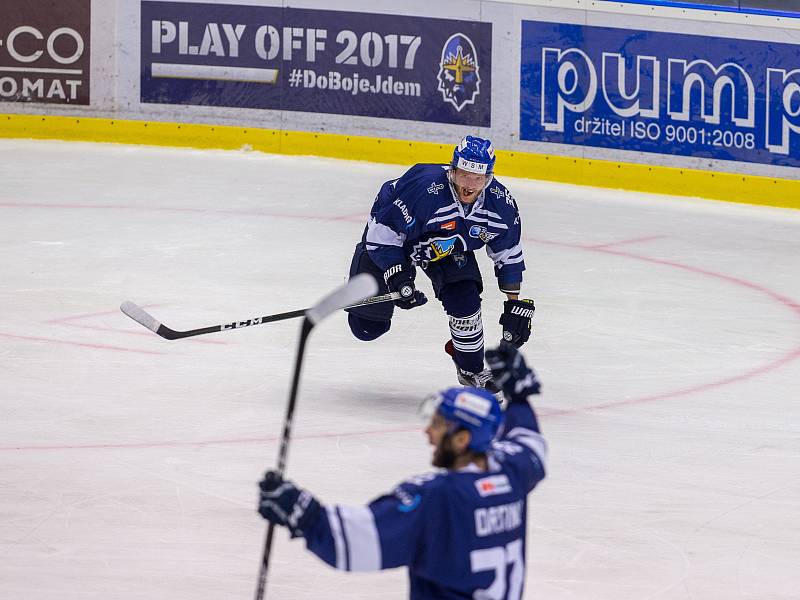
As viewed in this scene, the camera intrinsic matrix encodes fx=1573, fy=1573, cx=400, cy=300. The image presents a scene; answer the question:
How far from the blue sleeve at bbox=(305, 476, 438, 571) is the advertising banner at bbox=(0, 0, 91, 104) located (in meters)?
10.0

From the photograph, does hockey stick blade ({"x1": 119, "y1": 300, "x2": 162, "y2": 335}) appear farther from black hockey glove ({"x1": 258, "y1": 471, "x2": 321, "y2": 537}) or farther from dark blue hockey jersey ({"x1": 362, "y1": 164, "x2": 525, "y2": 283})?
black hockey glove ({"x1": 258, "y1": 471, "x2": 321, "y2": 537})

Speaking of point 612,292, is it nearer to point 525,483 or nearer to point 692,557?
point 692,557

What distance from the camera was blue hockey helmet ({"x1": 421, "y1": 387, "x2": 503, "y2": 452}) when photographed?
2.80m

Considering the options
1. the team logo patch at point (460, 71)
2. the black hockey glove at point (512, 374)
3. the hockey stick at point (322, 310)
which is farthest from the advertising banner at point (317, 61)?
the hockey stick at point (322, 310)

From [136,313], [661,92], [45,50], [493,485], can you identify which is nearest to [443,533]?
[493,485]

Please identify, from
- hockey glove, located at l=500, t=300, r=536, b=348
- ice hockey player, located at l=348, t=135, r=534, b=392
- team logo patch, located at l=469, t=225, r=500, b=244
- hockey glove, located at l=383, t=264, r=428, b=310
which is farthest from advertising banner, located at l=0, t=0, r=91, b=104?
hockey glove, located at l=500, t=300, r=536, b=348

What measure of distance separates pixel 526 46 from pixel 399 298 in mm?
5613

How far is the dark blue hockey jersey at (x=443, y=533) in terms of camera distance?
8.82 ft

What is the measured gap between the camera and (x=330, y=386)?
21.3ft

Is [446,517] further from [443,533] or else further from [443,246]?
[443,246]

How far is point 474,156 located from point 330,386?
1213 millimetres

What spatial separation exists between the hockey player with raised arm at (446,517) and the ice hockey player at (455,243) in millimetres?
3169

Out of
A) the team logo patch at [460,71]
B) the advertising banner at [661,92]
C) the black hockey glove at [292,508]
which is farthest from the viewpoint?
the team logo patch at [460,71]

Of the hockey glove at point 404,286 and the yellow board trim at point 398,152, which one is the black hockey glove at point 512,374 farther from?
the yellow board trim at point 398,152
